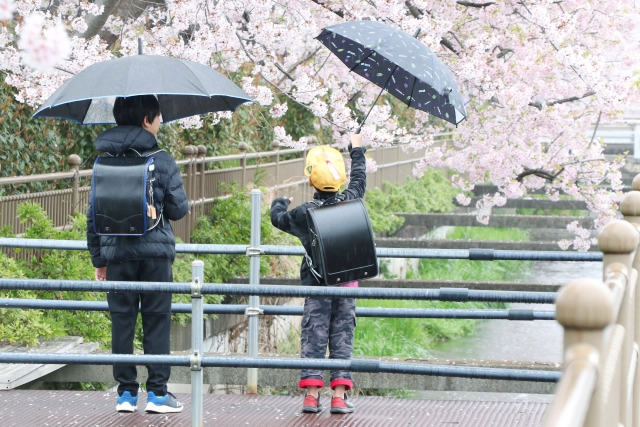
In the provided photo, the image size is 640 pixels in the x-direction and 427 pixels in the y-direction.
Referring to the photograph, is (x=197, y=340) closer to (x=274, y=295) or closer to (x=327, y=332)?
(x=274, y=295)

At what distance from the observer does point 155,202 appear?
4.36 metres

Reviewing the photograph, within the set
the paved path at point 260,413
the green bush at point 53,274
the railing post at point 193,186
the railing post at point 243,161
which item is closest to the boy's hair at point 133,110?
the paved path at point 260,413

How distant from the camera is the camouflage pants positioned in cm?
479

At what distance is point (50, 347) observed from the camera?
611cm

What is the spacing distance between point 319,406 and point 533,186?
8.49m

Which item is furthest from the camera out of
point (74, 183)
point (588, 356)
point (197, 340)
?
point (74, 183)

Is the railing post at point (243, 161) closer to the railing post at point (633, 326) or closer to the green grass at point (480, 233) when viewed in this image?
the railing post at point (633, 326)

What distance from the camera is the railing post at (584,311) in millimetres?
1895

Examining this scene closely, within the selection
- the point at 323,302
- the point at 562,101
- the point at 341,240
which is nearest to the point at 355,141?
the point at 341,240

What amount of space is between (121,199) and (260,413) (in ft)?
4.57

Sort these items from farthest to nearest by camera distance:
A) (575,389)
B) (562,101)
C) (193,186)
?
(562,101), (193,186), (575,389)

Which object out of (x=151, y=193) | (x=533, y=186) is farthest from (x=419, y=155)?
(x=151, y=193)

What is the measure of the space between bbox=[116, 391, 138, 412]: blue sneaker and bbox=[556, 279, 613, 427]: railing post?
3111mm

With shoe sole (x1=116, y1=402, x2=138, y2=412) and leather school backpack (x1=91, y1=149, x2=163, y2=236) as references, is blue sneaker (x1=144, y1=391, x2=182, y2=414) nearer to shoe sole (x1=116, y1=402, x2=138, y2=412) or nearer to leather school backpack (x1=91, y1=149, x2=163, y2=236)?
shoe sole (x1=116, y1=402, x2=138, y2=412)
